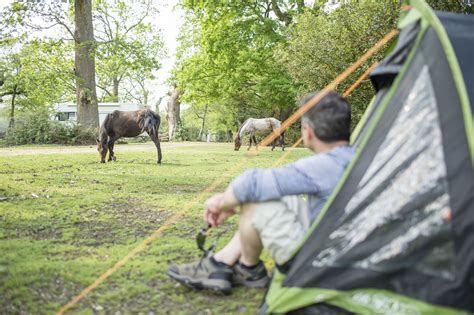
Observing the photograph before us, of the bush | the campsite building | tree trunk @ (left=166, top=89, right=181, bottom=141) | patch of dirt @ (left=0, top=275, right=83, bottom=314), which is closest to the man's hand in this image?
patch of dirt @ (left=0, top=275, right=83, bottom=314)

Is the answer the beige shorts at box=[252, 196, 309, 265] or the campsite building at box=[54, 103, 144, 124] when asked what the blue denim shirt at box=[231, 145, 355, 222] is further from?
the campsite building at box=[54, 103, 144, 124]

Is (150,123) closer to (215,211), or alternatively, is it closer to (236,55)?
(215,211)

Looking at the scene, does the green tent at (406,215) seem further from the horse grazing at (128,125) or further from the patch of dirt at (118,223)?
the horse grazing at (128,125)

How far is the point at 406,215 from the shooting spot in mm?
2088

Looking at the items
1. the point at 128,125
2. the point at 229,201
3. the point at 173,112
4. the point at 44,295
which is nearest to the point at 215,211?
the point at 229,201

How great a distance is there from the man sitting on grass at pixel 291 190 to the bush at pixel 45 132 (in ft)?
63.3

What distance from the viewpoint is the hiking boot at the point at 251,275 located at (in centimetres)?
287

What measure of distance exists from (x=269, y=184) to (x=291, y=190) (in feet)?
0.41

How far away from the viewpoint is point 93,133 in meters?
20.5

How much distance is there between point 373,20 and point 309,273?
9559mm

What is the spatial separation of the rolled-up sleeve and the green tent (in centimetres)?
20

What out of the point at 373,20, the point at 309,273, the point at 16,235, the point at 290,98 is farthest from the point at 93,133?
the point at 309,273

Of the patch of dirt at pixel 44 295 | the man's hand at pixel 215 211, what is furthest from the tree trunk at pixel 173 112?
the man's hand at pixel 215 211

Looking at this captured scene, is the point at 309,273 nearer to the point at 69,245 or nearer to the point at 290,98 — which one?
the point at 69,245
